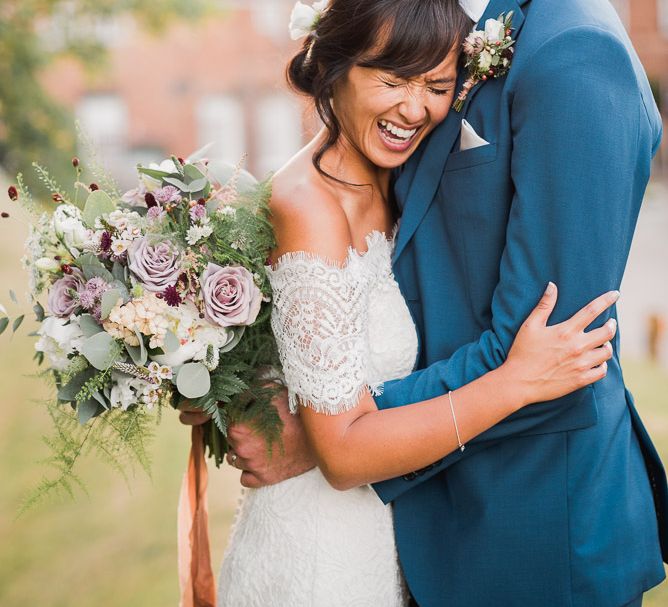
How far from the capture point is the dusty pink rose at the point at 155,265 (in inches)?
75.9

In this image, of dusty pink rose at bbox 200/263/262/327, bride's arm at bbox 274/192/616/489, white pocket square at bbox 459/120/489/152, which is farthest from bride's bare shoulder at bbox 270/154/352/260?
white pocket square at bbox 459/120/489/152

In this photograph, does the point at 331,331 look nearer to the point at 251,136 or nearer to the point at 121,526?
the point at 121,526

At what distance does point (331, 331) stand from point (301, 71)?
762 mm

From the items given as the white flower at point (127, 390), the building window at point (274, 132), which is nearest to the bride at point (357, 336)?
the white flower at point (127, 390)

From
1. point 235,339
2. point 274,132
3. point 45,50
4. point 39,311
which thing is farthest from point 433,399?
point 274,132

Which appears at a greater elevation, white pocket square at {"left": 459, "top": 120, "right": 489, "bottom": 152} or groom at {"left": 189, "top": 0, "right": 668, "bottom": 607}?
white pocket square at {"left": 459, "top": 120, "right": 489, "bottom": 152}

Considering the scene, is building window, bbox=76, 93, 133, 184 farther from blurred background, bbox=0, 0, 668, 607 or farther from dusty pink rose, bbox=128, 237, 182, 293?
dusty pink rose, bbox=128, 237, 182, 293

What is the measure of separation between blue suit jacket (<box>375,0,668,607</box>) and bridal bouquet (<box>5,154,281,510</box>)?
0.39 m

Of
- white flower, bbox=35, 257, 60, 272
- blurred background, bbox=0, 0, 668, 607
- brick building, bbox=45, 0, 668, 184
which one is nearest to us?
white flower, bbox=35, 257, 60, 272

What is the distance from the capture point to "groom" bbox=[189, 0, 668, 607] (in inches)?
68.9

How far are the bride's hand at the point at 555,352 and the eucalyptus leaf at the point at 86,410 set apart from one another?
3.29 feet

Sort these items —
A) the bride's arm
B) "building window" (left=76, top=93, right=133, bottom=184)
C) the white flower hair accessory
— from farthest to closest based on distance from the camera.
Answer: "building window" (left=76, top=93, right=133, bottom=184) < the white flower hair accessory < the bride's arm

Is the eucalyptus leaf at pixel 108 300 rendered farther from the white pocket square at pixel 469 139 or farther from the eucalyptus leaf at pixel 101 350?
the white pocket square at pixel 469 139

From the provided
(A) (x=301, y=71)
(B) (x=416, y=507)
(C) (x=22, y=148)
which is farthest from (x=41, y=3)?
(B) (x=416, y=507)
